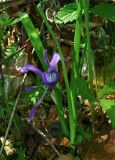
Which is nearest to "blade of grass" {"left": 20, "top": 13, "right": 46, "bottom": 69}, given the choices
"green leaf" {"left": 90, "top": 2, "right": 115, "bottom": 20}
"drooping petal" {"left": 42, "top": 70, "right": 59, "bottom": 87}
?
"drooping petal" {"left": 42, "top": 70, "right": 59, "bottom": 87}

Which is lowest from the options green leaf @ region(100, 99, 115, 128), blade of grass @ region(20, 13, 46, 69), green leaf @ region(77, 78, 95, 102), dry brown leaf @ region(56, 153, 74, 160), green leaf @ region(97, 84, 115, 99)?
dry brown leaf @ region(56, 153, 74, 160)

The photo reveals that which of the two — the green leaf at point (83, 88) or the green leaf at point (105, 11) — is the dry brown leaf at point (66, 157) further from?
the green leaf at point (105, 11)

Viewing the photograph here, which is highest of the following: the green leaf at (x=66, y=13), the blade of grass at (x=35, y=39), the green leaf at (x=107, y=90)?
the green leaf at (x=66, y=13)

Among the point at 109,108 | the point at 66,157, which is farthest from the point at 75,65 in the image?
the point at 66,157

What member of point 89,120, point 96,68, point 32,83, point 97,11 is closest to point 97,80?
point 96,68

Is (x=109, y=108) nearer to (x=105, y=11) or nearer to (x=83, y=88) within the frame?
(x=83, y=88)

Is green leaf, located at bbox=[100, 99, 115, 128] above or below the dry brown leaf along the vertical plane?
above

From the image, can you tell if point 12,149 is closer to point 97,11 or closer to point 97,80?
point 97,80

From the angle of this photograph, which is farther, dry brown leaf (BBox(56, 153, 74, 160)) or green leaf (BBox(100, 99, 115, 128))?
dry brown leaf (BBox(56, 153, 74, 160))

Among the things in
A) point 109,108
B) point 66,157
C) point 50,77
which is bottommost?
point 66,157

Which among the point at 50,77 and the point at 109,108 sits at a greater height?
the point at 50,77

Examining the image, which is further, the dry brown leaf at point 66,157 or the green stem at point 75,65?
the dry brown leaf at point 66,157

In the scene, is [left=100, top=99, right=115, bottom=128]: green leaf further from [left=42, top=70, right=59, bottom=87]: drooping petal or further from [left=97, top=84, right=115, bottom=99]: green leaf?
[left=42, top=70, right=59, bottom=87]: drooping petal

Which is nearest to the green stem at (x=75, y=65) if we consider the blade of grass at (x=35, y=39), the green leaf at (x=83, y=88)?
the green leaf at (x=83, y=88)
